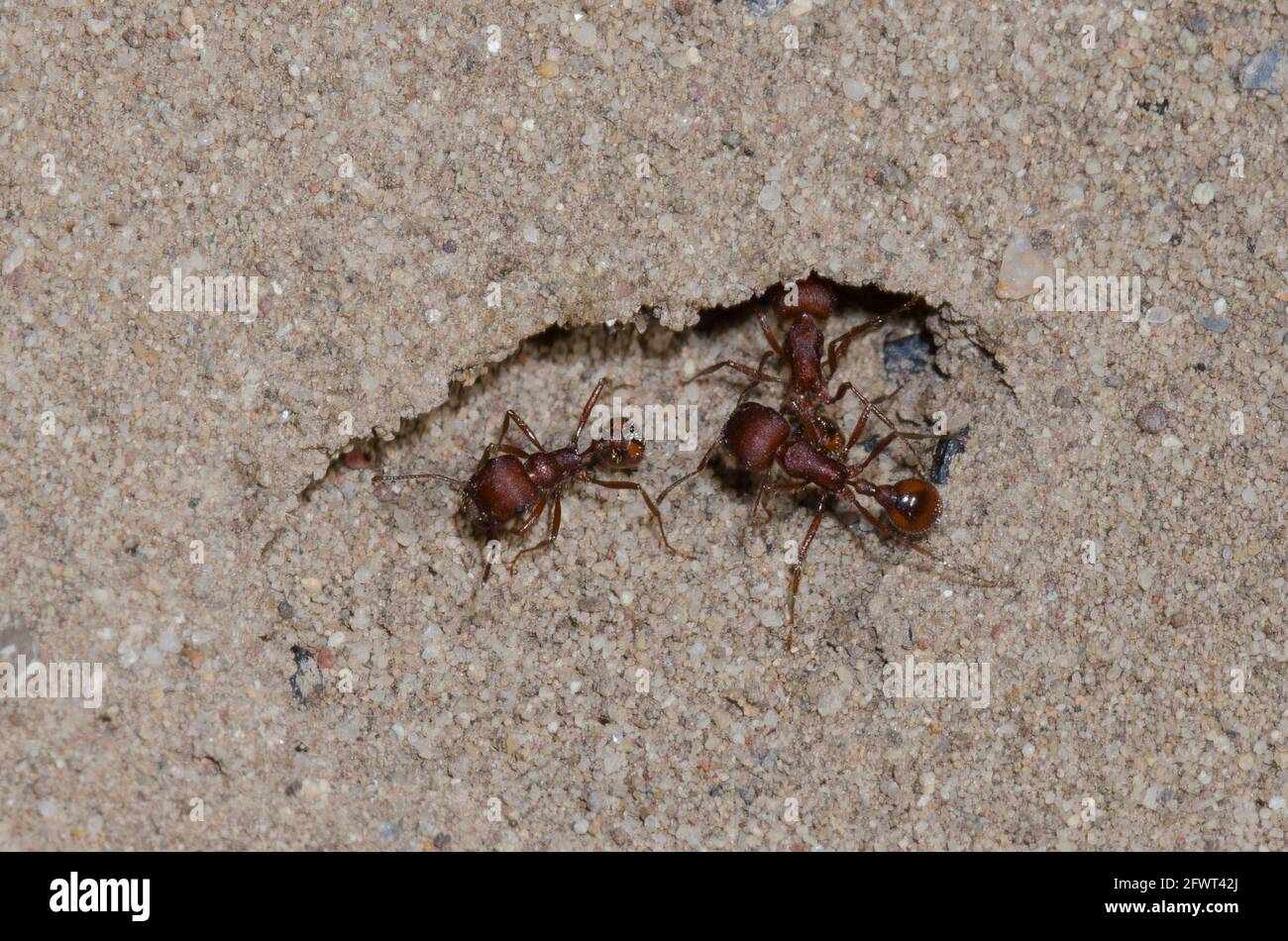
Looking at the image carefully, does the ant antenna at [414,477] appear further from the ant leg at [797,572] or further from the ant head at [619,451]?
the ant leg at [797,572]

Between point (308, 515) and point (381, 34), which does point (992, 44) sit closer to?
point (381, 34)

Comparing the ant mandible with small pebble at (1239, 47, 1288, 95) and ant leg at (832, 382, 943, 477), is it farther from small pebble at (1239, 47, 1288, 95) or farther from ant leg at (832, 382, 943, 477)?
small pebble at (1239, 47, 1288, 95)

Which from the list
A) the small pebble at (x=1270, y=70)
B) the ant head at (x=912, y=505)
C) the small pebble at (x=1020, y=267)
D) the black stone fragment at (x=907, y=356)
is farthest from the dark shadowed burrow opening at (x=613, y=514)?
the small pebble at (x=1270, y=70)

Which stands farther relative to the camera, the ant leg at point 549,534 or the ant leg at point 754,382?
the ant leg at point 754,382

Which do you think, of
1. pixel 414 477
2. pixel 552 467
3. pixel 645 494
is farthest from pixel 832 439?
pixel 414 477

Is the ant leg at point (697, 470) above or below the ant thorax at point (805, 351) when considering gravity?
below

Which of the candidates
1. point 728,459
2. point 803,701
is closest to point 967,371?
point 728,459
